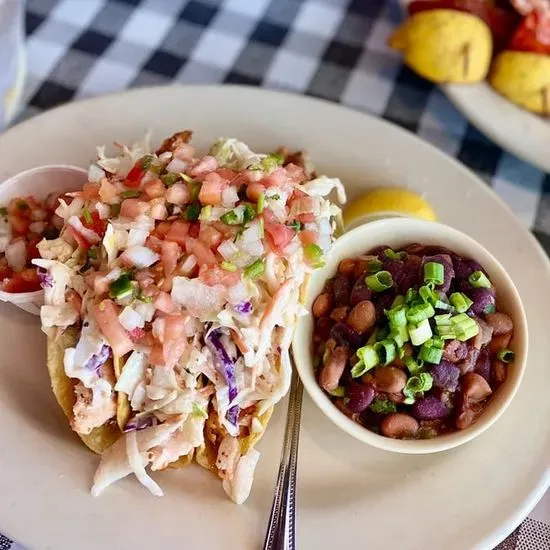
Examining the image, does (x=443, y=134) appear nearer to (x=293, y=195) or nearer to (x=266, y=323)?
(x=293, y=195)

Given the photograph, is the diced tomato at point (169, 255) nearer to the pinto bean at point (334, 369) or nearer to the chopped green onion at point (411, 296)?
the pinto bean at point (334, 369)

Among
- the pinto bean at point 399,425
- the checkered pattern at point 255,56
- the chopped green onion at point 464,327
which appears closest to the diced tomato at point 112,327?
the pinto bean at point 399,425

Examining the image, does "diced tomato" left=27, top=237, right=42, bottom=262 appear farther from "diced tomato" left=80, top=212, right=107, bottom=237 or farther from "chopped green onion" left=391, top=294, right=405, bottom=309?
"chopped green onion" left=391, top=294, right=405, bottom=309

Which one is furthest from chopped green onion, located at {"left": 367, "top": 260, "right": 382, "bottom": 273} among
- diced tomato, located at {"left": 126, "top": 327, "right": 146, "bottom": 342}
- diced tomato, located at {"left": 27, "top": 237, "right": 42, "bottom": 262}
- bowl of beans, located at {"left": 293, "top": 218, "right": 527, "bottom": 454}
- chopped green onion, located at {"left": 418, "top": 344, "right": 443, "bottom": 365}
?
diced tomato, located at {"left": 27, "top": 237, "right": 42, "bottom": 262}

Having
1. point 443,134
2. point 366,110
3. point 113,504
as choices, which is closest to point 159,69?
point 366,110

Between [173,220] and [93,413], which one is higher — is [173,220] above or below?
above

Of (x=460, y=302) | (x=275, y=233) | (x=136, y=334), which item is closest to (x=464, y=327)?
(x=460, y=302)
